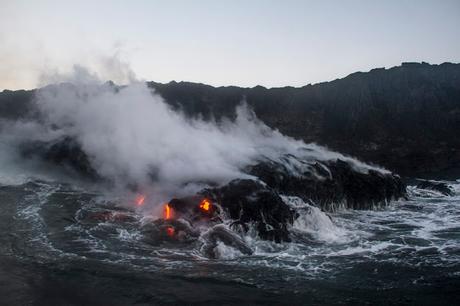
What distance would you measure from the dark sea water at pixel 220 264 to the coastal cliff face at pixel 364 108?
42553mm

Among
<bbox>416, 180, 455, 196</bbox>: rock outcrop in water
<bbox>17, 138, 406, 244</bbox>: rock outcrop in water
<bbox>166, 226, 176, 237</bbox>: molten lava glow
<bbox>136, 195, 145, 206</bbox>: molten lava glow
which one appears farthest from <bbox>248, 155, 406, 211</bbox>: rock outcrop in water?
<bbox>166, 226, 176, 237</bbox>: molten lava glow

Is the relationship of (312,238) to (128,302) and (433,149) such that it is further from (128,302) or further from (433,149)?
(433,149)

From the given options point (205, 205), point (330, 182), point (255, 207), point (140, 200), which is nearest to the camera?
point (255, 207)

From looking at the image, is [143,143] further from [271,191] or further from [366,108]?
[366,108]

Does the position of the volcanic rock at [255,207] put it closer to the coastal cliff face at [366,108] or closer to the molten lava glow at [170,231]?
the molten lava glow at [170,231]

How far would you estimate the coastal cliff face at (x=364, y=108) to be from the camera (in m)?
63.7

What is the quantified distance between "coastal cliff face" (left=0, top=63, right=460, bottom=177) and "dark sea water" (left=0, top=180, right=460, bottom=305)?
42553 mm

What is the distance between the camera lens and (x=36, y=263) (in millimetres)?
14156

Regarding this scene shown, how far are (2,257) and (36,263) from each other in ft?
5.06

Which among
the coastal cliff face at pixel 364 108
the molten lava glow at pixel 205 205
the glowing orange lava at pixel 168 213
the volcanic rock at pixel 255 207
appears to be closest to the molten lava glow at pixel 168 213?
the glowing orange lava at pixel 168 213

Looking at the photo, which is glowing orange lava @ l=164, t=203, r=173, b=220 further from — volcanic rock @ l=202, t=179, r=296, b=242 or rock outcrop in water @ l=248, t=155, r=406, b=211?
rock outcrop in water @ l=248, t=155, r=406, b=211

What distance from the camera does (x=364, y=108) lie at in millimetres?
72812

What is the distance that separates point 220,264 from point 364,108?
6372cm

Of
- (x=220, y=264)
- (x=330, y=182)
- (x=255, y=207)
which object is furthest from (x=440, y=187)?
(x=220, y=264)
